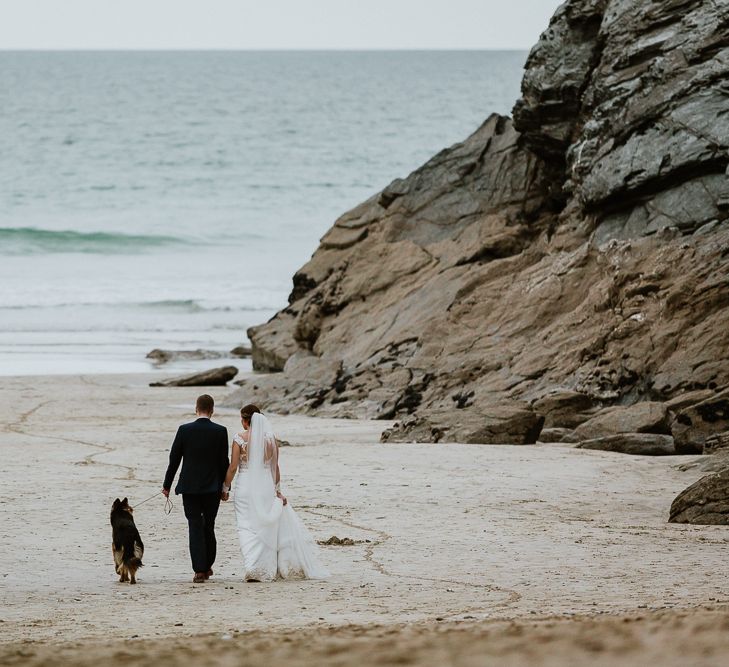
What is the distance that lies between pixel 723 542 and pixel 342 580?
10.3ft

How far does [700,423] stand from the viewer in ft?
49.2

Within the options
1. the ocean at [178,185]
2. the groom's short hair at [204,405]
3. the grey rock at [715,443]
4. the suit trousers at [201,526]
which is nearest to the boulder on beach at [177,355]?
the ocean at [178,185]

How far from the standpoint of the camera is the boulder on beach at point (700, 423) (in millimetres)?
14945

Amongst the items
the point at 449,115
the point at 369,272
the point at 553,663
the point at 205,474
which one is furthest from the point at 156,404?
the point at 449,115

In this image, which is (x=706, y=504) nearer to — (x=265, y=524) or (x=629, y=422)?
(x=265, y=524)

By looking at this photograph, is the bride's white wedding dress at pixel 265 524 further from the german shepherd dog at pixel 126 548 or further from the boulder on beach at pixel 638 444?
the boulder on beach at pixel 638 444

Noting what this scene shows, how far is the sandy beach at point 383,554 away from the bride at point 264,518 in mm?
224

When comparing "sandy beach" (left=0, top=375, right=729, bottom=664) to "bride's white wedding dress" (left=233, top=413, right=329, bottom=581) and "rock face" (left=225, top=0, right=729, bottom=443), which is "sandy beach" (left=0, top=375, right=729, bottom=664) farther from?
"rock face" (left=225, top=0, right=729, bottom=443)

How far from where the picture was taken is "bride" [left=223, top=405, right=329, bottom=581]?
9.46 m

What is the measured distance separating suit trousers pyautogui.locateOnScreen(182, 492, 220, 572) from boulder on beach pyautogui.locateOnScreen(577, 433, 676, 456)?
693 centimetres

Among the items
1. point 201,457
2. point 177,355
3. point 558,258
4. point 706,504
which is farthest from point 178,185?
point 201,457

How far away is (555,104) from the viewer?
22.4 metres

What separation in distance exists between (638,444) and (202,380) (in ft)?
36.7

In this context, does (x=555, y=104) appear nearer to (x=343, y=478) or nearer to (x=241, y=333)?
(x=343, y=478)
